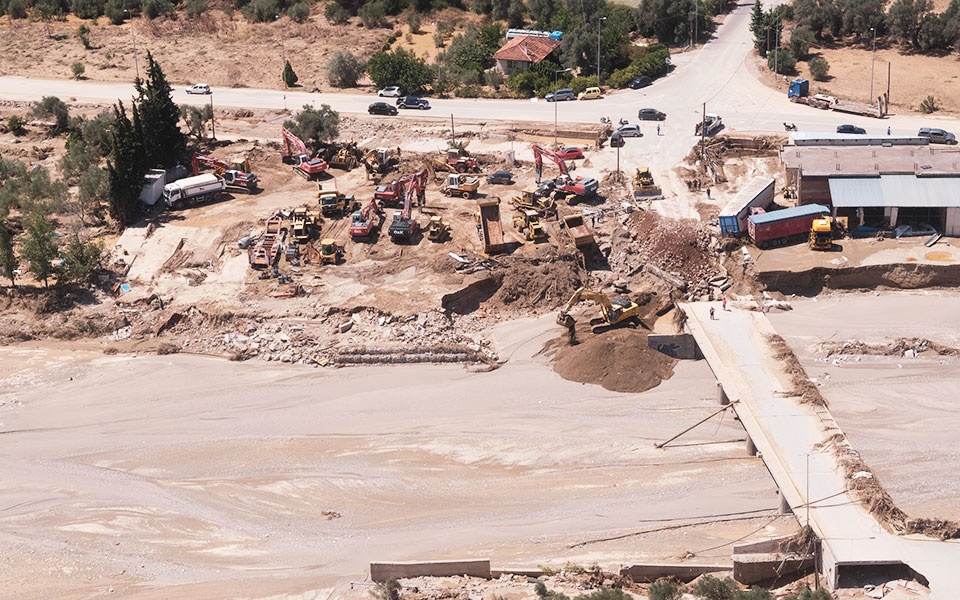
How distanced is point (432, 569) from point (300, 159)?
110ft

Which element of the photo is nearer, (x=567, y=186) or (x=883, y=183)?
(x=883, y=183)

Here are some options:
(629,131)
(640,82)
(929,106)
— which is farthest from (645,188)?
(929,106)

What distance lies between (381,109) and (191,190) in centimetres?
1668

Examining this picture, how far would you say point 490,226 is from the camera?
153ft

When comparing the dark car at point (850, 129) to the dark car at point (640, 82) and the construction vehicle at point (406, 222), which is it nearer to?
the dark car at point (640, 82)

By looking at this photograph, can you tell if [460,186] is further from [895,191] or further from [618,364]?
[895,191]

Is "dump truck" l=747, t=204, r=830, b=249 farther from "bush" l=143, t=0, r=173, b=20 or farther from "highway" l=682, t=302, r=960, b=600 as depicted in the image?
"bush" l=143, t=0, r=173, b=20

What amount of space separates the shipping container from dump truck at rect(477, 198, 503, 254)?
10377 millimetres

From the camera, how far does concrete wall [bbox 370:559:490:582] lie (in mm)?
28281

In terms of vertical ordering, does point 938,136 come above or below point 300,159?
below

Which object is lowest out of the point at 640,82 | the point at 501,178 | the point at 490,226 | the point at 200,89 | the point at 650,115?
the point at 490,226

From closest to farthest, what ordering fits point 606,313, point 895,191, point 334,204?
1. point 606,313
2. point 895,191
3. point 334,204

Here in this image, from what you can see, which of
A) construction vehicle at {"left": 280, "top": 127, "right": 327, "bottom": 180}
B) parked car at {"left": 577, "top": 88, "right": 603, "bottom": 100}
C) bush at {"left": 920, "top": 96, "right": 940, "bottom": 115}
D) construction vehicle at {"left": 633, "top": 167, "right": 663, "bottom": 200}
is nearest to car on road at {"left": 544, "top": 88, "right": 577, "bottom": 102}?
parked car at {"left": 577, "top": 88, "right": 603, "bottom": 100}

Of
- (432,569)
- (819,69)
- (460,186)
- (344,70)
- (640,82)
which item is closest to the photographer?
(432,569)
